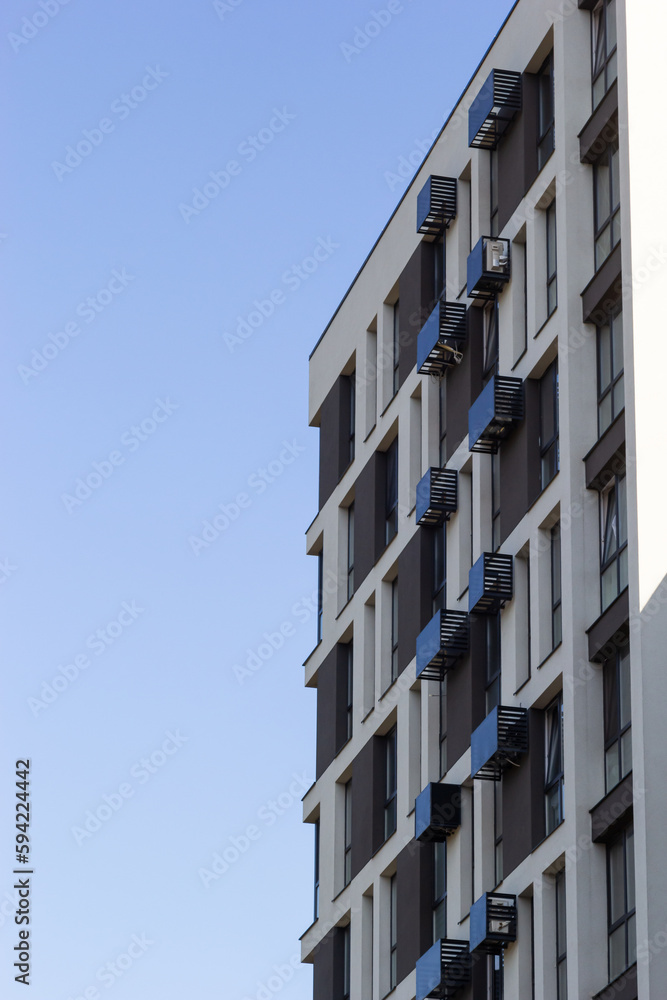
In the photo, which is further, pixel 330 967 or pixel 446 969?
pixel 330 967

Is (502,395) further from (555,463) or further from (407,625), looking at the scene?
(407,625)

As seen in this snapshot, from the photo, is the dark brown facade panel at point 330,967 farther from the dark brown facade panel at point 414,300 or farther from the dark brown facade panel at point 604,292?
the dark brown facade panel at point 604,292

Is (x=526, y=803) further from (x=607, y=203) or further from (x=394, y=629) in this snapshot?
(x=607, y=203)

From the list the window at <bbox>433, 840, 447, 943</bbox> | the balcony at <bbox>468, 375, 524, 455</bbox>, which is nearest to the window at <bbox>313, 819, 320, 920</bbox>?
the window at <bbox>433, 840, 447, 943</bbox>

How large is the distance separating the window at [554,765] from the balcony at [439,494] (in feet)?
24.7

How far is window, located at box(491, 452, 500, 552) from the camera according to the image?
4488 centimetres

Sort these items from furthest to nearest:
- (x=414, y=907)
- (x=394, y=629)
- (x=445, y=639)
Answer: (x=394, y=629) → (x=414, y=907) → (x=445, y=639)

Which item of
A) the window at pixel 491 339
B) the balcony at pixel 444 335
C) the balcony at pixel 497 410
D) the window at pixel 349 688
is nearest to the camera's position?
the balcony at pixel 497 410

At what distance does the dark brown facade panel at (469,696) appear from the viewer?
44.5 metres

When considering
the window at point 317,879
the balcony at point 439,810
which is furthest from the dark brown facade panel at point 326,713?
the balcony at point 439,810

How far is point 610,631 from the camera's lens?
38.3 m

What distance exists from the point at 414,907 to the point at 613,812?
32.4 feet

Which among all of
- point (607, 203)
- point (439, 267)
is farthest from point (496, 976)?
point (439, 267)

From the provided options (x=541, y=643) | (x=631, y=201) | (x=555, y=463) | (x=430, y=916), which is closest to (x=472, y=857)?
(x=430, y=916)
